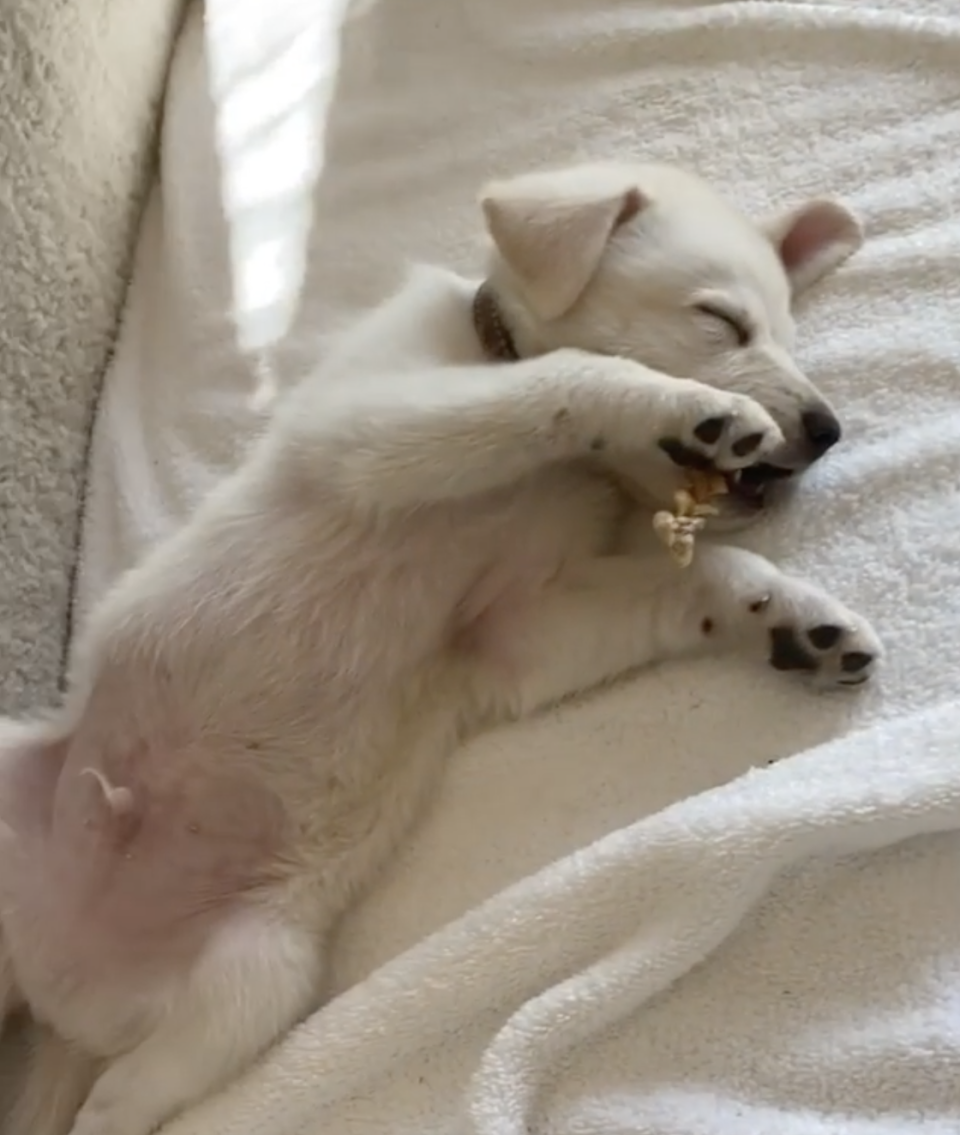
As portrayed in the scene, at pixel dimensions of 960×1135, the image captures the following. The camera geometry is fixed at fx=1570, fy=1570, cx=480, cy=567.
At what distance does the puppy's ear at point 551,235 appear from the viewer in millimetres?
1611

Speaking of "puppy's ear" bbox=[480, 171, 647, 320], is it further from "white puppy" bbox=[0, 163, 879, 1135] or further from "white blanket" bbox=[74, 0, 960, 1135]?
"white blanket" bbox=[74, 0, 960, 1135]

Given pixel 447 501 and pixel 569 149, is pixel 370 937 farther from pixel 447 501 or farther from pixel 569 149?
pixel 569 149

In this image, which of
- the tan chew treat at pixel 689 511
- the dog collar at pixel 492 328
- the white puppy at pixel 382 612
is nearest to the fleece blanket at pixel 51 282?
the white puppy at pixel 382 612

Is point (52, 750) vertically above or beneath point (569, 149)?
beneath

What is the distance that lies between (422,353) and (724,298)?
0.33m

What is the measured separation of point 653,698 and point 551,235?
1.59 feet

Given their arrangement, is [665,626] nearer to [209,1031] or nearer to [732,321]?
[732,321]

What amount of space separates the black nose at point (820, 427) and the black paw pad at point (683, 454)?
0.11 m

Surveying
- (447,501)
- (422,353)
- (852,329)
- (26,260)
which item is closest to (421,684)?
(447,501)

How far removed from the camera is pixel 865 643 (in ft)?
4.75

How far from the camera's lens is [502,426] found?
154 cm

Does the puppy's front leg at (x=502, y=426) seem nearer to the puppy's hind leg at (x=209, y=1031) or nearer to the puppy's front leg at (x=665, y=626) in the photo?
the puppy's front leg at (x=665, y=626)

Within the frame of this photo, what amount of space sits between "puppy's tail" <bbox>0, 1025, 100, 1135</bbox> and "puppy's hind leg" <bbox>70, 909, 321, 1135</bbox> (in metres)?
0.07

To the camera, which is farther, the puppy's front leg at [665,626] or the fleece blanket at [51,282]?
the fleece blanket at [51,282]
